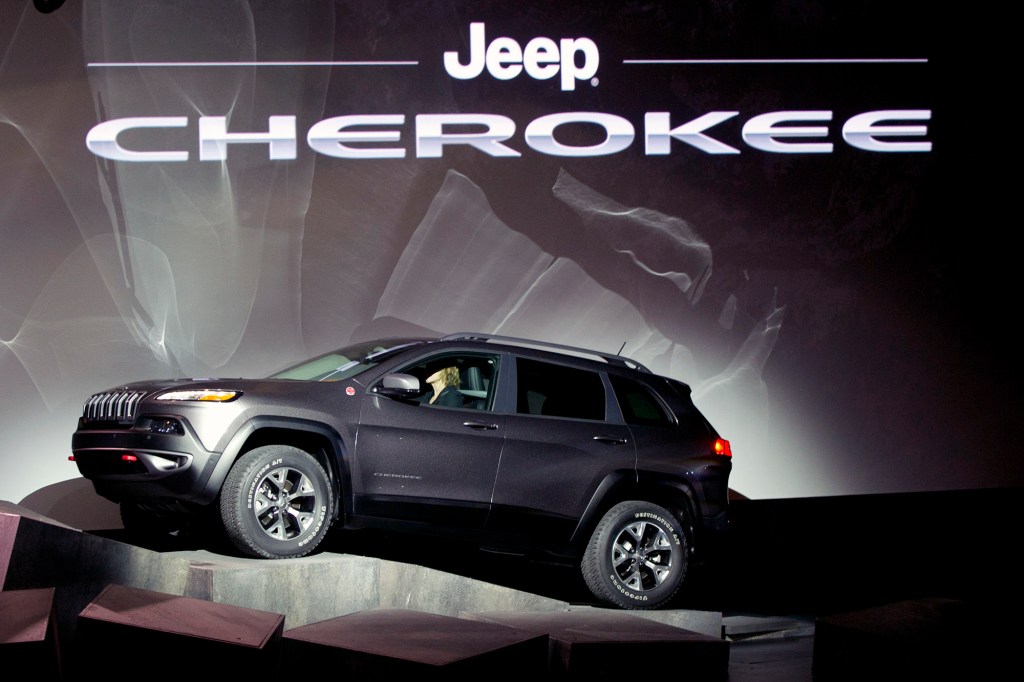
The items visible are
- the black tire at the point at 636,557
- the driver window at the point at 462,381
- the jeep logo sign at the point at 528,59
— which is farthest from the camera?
the jeep logo sign at the point at 528,59

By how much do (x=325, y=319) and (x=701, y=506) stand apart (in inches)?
156

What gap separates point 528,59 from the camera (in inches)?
381

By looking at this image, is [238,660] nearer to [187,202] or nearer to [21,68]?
[187,202]

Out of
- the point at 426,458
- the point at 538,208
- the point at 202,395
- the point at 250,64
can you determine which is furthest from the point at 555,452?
the point at 250,64

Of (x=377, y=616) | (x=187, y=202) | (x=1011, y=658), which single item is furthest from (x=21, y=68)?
(x=1011, y=658)

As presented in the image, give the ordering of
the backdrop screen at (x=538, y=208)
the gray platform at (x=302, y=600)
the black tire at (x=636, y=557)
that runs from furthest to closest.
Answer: the backdrop screen at (x=538, y=208) → the black tire at (x=636, y=557) → the gray platform at (x=302, y=600)

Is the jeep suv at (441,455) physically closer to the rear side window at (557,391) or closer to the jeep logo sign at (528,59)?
the rear side window at (557,391)

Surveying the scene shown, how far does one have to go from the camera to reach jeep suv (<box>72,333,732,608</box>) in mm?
5625

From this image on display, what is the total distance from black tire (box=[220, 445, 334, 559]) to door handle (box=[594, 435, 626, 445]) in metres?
1.72

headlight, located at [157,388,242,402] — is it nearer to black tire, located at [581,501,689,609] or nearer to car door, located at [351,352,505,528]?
car door, located at [351,352,505,528]

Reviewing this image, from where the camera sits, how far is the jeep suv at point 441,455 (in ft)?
18.5

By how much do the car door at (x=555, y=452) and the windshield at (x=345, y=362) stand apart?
2.63ft

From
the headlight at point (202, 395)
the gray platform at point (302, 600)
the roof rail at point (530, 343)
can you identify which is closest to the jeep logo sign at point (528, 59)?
the roof rail at point (530, 343)

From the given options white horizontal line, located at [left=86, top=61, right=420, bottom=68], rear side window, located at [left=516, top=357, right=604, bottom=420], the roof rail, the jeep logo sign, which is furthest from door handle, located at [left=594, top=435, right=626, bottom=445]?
white horizontal line, located at [left=86, top=61, right=420, bottom=68]
